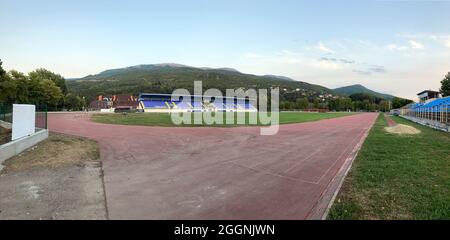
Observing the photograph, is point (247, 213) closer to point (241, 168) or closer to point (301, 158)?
point (241, 168)

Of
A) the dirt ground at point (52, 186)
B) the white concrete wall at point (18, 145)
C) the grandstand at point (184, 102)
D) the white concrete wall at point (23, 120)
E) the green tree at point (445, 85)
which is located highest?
the green tree at point (445, 85)

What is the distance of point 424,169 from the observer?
28.9 feet

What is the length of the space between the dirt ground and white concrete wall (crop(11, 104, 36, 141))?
2.88 feet

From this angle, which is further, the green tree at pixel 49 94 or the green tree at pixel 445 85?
the green tree at pixel 445 85

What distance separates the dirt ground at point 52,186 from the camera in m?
5.47

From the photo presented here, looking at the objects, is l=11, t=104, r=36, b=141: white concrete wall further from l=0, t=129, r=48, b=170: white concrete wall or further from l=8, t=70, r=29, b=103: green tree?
l=8, t=70, r=29, b=103: green tree

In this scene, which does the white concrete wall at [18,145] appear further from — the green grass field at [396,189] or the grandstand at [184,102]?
the grandstand at [184,102]

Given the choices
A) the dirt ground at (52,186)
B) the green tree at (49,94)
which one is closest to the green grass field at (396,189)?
the dirt ground at (52,186)

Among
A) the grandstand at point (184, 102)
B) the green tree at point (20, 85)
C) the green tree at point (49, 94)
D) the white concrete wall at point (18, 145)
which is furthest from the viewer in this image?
the grandstand at point (184, 102)

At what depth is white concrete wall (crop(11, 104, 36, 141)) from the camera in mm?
11734

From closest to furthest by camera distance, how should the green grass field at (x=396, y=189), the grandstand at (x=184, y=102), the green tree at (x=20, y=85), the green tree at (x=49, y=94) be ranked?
the green grass field at (x=396, y=189) → the green tree at (x=20, y=85) → the green tree at (x=49, y=94) → the grandstand at (x=184, y=102)

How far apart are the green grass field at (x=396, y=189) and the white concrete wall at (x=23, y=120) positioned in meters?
11.7

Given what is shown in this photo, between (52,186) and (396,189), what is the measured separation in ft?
25.5

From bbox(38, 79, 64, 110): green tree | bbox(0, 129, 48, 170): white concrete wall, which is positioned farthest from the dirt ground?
bbox(38, 79, 64, 110): green tree
